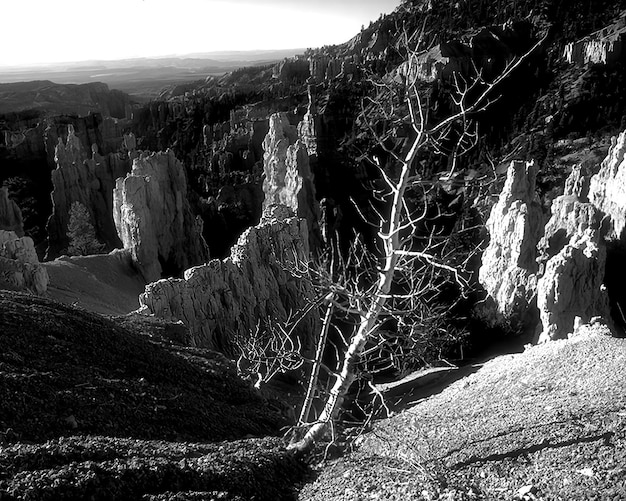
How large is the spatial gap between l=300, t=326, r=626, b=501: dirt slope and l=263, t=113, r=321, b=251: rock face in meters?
26.7

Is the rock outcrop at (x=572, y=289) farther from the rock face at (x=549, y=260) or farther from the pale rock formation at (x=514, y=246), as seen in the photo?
the pale rock formation at (x=514, y=246)

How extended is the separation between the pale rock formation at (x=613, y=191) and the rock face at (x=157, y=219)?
70.9ft

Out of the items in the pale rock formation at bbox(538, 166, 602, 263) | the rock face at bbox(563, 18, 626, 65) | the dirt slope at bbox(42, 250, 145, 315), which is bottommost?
the dirt slope at bbox(42, 250, 145, 315)

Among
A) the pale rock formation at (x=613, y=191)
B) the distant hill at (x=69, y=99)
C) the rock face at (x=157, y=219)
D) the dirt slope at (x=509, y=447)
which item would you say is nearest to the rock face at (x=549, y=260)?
the pale rock formation at (x=613, y=191)

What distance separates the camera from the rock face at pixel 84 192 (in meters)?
36.1

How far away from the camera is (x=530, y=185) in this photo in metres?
24.5

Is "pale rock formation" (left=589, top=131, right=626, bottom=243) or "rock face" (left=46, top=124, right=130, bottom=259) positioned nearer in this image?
"pale rock formation" (left=589, top=131, right=626, bottom=243)

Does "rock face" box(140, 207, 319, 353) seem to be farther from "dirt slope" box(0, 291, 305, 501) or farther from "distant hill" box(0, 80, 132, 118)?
"distant hill" box(0, 80, 132, 118)

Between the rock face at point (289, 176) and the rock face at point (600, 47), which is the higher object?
the rock face at point (600, 47)

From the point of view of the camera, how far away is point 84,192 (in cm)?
3697

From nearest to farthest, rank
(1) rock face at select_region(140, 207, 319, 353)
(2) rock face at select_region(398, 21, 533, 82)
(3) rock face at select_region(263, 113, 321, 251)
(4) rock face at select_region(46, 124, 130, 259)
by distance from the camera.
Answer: (1) rock face at select_region(140, 207, 319, 353), (3) rock face at select_region(263, 113, 321, 251), (4) rock face at select_region(46, 124, 130, 259), (2) rock face at select_region(398, 21, 533, 82)

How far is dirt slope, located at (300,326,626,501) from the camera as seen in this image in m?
5.06

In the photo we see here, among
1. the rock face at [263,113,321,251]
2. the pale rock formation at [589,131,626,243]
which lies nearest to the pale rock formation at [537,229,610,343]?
the pale rock formation at [589,131,626,243]

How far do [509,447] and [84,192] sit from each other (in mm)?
36660
